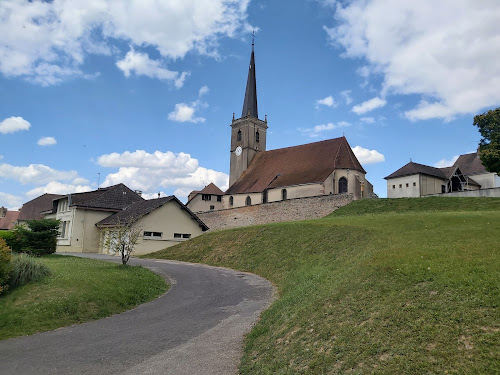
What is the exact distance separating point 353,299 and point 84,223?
30.8 meters

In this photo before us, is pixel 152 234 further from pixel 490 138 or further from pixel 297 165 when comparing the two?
pixel 490 138

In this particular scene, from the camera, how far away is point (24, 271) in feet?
45.5

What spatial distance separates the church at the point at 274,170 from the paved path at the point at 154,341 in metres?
27.5

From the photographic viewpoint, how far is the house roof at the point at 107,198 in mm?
35125

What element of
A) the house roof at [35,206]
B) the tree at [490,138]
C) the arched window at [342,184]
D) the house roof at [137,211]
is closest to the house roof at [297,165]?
the arched window at [342,184]

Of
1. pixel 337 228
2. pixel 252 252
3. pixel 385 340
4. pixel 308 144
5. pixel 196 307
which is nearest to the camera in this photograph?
pixel 385 340

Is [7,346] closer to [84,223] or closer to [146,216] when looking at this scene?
[146,216]

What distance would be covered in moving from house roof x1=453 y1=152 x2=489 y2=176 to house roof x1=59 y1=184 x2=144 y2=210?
42.7m

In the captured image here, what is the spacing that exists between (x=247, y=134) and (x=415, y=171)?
2628 centimetres

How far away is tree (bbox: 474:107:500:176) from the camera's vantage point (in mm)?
35594

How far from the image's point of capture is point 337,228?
21.8m

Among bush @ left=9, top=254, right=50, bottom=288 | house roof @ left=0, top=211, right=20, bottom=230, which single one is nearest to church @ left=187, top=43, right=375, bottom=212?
bush @ left=9, top=254, right=50, bottom=288

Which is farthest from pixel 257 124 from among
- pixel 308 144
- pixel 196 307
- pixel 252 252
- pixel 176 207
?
pixel 196 307

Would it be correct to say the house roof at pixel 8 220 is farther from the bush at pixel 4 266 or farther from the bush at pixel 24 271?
the bush at pixel 4 266
